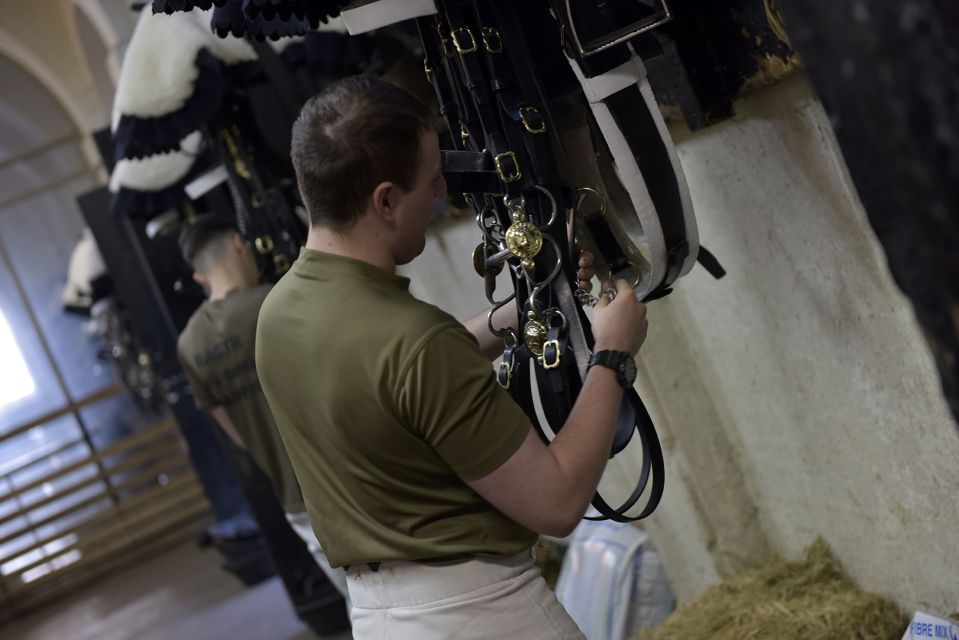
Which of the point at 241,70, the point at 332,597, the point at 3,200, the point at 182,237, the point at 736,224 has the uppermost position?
the point at 3,200

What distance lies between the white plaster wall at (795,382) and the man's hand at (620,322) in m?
0.58

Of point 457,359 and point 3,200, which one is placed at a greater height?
point 3,200

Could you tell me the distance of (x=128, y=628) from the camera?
7539 mm

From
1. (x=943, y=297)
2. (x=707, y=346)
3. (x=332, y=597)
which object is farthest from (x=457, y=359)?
(x=332, y=597)

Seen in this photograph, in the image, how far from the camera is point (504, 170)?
69.5 inches


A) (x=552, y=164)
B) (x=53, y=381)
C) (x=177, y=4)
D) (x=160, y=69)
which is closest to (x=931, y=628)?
(x=552, y=164)

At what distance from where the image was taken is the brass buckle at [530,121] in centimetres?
178

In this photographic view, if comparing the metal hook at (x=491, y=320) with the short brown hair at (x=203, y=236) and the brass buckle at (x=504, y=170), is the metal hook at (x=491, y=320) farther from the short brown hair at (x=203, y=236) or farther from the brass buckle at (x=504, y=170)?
the short brown hair at (x=203, y=236)

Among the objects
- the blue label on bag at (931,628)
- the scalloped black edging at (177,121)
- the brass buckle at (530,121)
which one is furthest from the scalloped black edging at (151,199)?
the blue label on bag at (931,628)

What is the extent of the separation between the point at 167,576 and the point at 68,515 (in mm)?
2804

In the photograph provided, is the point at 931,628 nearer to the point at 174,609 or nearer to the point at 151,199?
the point at 151,199

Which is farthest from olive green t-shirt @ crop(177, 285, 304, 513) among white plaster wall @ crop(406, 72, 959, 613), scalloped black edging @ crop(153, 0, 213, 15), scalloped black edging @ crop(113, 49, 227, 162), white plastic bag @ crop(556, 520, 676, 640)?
scalloped black edging @ crop(153, 0, 213, 15)

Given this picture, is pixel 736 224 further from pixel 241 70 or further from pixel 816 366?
pixel 241 70

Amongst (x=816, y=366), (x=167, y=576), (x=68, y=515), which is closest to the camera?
(x=816, y=366)
